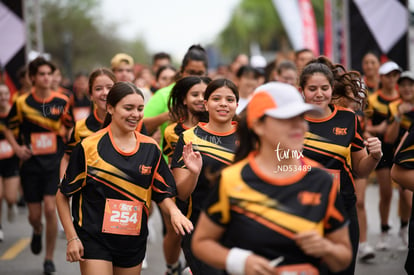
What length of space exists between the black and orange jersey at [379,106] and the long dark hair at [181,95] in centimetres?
330

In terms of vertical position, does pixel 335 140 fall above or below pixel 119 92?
below

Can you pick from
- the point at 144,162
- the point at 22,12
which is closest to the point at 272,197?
the point at 144,162

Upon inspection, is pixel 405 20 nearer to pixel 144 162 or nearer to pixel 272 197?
pixel 144 162

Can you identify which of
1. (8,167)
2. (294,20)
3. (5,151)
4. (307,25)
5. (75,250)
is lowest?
(8,167)

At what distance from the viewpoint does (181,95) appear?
20.1 feet

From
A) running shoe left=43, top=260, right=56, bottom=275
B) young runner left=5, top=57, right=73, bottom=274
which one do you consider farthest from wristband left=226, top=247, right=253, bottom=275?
young runner left=5, top=57, right=73, bottom=274

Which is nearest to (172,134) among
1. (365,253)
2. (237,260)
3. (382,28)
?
(365,253)

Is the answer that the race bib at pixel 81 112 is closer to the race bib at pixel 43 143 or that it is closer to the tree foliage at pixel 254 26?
the race bib at pixel 43 143

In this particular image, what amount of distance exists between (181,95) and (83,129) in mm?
980

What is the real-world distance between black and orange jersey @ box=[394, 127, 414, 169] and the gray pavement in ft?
8.95

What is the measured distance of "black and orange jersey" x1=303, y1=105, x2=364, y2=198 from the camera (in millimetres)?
4934

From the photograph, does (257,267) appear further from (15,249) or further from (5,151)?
(5,151)

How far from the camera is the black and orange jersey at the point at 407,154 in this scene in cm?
474

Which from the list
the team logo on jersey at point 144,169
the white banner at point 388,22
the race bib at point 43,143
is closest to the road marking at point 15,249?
the race bib at point 43,143
